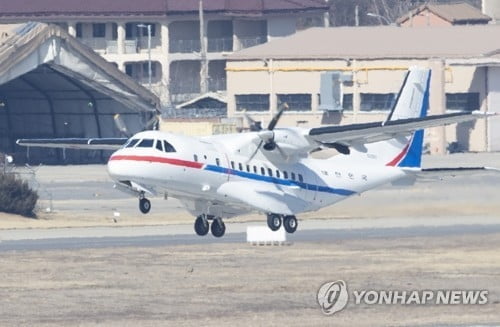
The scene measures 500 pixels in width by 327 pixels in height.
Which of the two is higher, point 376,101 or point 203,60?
point 203,60

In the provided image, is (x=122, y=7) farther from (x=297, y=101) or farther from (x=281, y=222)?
(x=281, y=222)

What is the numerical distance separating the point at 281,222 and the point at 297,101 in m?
50.6

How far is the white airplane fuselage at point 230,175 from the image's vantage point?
52.6 metres

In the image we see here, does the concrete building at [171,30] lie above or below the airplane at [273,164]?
above

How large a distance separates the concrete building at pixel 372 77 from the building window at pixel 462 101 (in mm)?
65

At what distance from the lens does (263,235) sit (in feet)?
207

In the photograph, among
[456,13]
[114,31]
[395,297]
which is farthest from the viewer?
[456,13]

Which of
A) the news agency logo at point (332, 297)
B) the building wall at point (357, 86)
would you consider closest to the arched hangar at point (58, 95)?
the building wall at point (357, 86)

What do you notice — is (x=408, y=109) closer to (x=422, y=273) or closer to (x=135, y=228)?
(x=422, y=273)

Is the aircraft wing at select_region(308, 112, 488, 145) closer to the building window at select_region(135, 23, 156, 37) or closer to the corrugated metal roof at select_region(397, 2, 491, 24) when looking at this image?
the building window at select_region(135, 23, 156, 37)

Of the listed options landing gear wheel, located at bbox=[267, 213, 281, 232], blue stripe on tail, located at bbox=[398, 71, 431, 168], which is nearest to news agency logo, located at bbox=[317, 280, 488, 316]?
landing gear wheel, located at bbox=[267, 213, 281, 232]

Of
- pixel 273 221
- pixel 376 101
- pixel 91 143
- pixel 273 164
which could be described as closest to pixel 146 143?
pixel 273 164

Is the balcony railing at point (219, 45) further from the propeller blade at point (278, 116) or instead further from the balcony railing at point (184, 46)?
the propeller blade at point (278, 116)

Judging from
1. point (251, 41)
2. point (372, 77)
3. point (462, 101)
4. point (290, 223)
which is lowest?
point (290, 223)
